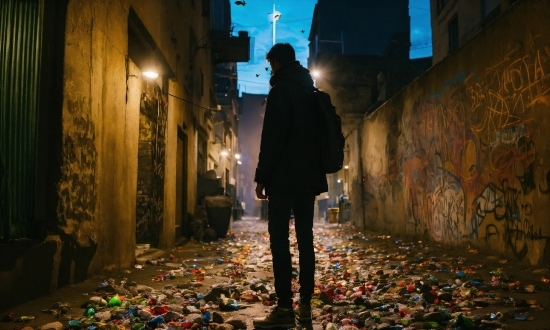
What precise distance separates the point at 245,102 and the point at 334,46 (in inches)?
823

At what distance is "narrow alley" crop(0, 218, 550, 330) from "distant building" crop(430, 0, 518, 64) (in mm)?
11641

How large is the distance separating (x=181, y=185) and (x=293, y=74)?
7991 millimetres

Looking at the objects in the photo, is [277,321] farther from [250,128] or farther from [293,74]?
[250,128]

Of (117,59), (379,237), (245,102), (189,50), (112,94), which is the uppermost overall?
(245,102)

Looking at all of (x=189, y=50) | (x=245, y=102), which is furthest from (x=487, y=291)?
(x=245, y=102)

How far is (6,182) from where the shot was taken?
3.59 meters

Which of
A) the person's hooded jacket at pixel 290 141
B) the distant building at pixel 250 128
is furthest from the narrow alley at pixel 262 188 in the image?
the distant building at pixel 250 128

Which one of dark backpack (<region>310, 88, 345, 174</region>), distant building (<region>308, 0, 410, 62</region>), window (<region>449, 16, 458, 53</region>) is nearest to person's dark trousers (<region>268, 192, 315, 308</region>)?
dark backpack (<region>310, 88, 345, 174</region>)

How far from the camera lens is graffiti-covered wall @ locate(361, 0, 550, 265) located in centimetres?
519

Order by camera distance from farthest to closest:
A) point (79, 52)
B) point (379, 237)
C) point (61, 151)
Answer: point (379, 237), point (79, 52), point (61, 151)

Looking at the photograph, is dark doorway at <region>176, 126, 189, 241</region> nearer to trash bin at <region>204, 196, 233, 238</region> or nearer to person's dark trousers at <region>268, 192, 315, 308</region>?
trash bin at <region>204, 196, 233, 238</region>

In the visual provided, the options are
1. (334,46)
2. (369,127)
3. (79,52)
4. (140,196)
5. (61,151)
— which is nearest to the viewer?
(61,151)

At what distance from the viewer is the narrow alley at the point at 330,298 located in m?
3.21

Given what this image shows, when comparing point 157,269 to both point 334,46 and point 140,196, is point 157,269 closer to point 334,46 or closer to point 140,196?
point 140,196
